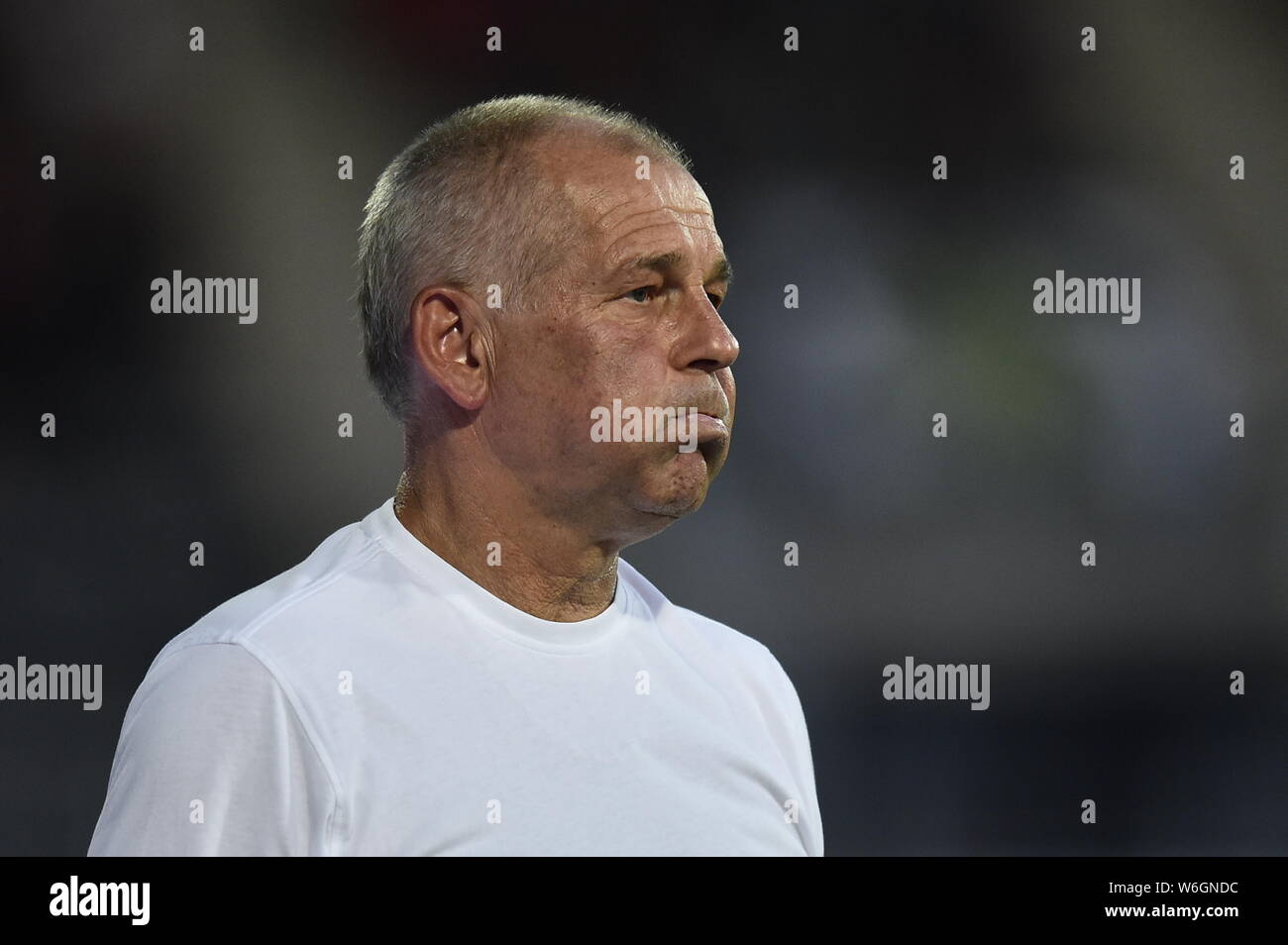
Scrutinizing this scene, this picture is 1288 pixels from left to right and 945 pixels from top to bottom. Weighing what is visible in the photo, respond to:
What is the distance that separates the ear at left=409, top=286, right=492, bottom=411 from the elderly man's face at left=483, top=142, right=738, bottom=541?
26mm

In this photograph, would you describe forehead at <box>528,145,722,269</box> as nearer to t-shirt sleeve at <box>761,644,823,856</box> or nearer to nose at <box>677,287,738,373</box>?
nose at <box>677,287,738,373</box>

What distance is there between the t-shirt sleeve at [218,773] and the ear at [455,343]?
0.46 m

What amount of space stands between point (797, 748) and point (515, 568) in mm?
541

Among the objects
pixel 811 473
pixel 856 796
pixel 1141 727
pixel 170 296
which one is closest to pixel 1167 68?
pixel 811 473

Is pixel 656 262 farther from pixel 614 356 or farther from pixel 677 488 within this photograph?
pixel 677 488

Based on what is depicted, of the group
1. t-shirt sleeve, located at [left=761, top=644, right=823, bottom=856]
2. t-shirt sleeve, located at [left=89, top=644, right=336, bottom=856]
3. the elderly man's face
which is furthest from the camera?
t-shirt sleeve, located at [left=761, top=644, right=823, bottom=856]

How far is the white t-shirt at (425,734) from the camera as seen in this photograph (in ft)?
4.43

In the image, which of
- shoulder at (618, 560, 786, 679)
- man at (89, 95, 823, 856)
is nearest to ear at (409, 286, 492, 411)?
man at (89, 95, 823, 856)

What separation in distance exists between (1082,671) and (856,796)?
2.40ft

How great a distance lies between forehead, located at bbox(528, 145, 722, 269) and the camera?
161 centimetres

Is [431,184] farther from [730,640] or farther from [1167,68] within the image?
[1167,68]

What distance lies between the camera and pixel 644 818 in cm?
156

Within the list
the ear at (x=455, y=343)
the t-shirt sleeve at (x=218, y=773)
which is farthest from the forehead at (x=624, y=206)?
the t-shirt sleeve at (x=218, y=773)

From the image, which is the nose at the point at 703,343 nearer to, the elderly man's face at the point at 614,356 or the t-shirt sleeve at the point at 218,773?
the elderly man's face at the point at 614,356
